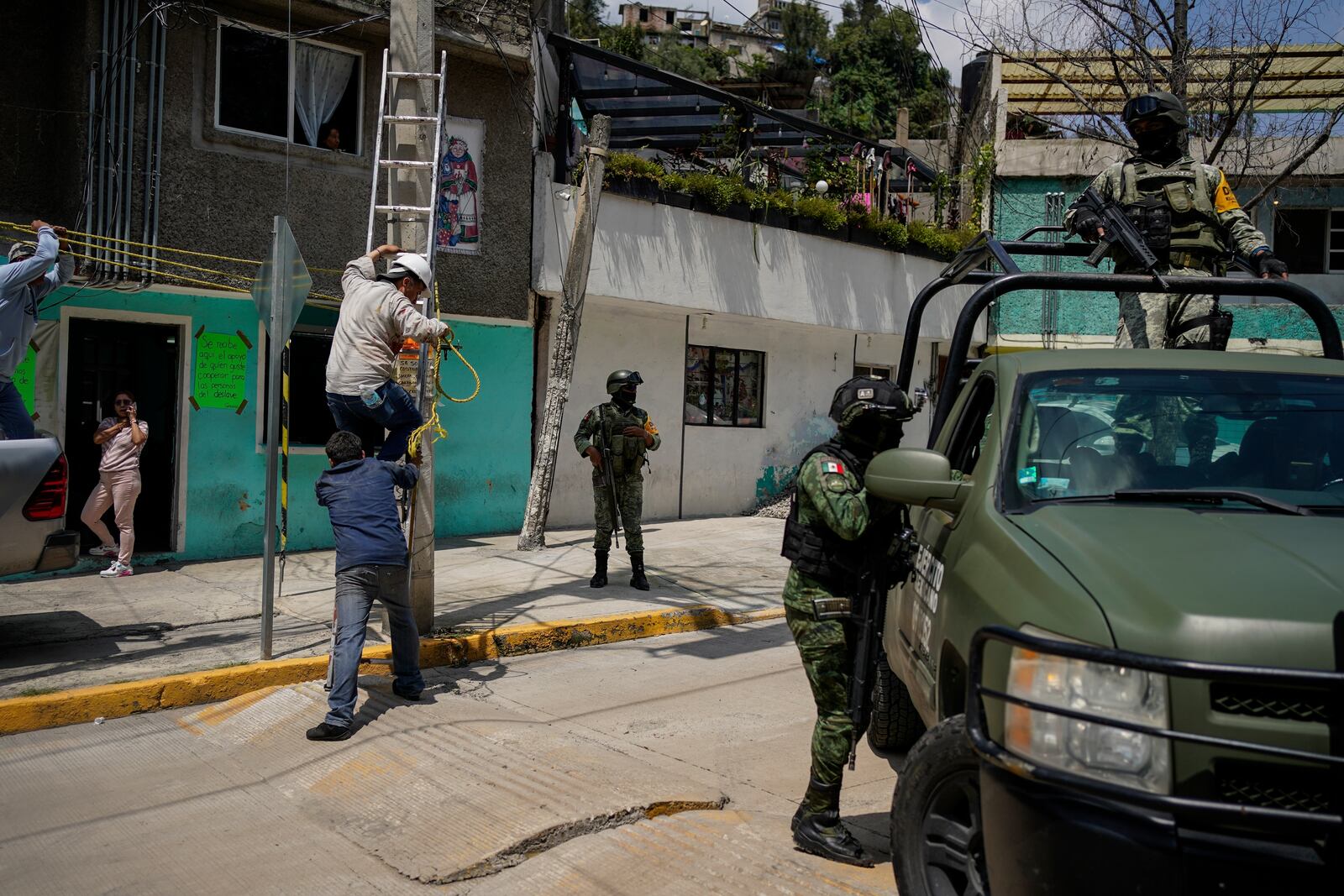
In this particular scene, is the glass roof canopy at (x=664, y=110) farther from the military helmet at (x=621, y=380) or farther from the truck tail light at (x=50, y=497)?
the truck tail light at (x=50, y=497)

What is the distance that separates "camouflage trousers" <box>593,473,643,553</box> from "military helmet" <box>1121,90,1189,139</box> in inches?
211

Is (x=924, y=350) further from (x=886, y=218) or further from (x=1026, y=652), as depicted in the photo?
(x=1026, y=652)

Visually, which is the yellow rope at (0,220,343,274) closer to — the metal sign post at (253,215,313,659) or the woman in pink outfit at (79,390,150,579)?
the woman in pink outfit at (79,390,150,579)

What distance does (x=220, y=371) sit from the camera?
35.4ft

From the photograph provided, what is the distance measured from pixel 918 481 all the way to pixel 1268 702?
4.35ft

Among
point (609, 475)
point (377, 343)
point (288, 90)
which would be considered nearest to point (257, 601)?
point (609, 475)

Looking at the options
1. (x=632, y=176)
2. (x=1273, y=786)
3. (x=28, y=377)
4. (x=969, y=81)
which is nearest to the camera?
(x=1273, y=786)

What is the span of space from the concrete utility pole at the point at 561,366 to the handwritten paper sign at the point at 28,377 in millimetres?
4778

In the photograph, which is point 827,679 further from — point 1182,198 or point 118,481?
point 118,481

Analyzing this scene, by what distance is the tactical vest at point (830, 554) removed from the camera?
402 cm

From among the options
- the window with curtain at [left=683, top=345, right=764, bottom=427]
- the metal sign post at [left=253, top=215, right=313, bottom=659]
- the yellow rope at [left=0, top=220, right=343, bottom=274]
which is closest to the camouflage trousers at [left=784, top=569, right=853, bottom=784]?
the metal sign post at [left=253, top=215, right=313, bottom=659]

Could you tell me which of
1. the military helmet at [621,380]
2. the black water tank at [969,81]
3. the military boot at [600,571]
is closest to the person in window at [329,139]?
the military helmet at [621,380]

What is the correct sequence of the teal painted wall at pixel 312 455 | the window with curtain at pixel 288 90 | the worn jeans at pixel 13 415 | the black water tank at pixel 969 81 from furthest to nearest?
1. the black water tank at pixel 969 81
2. the window with curtain at pixel 288 90
3. the teal painted wall at pixel 312 455
4. the worn jeans at pixel 13 415

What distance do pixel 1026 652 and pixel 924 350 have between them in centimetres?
1810
